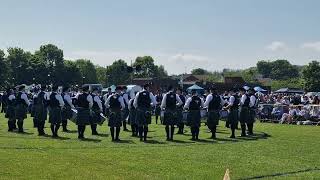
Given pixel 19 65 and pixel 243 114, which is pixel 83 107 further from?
pixel 19 65

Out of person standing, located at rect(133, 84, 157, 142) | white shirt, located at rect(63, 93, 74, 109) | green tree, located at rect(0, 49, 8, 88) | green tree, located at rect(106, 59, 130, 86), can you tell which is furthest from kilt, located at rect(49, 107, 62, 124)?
green tree, located at rect(106, 59, 130, 86)

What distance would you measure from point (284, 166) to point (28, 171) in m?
5.80

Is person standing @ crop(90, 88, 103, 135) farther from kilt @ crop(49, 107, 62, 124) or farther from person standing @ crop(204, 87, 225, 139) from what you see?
person standing @ crop(204, 87, 225, 139)

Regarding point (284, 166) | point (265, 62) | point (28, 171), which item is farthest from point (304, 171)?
point (265, 62)

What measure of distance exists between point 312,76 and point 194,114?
8364 cm

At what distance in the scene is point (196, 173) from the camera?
37.6 feet

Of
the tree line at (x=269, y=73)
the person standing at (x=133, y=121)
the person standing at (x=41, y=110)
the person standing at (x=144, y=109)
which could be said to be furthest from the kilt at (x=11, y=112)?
the tree line at (x=269, y=73)

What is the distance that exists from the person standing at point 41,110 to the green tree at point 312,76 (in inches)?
3236

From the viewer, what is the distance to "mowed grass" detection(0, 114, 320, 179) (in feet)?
36.9

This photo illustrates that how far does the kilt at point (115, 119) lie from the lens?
1885cm

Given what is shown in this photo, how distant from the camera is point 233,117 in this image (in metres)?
21.0

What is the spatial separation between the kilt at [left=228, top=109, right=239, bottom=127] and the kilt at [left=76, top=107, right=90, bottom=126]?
5.50m

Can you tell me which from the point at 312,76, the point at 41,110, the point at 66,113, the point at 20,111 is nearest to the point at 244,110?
the point at 66,113

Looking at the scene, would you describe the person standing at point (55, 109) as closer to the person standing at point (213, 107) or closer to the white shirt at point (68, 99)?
the white shirt at point (68, 99)
